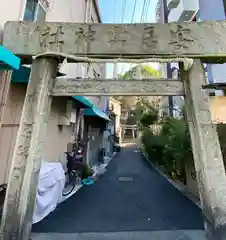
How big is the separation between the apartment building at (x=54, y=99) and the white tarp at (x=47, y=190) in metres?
0.85

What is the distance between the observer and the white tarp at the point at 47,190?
4.41 metres

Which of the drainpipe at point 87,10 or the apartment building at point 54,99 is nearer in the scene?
the apartment building at point 54,99

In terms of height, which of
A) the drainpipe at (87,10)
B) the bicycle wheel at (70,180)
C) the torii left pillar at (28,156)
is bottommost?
the bicycle wheel at (70,180)

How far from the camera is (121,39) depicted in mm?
3834

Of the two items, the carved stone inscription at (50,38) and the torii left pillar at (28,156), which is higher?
the carved stone inscription at (50,38)

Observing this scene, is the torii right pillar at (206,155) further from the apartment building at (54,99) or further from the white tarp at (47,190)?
the white tarp at (47,190)

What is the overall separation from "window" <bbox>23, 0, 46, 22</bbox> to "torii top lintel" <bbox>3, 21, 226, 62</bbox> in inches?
59.3

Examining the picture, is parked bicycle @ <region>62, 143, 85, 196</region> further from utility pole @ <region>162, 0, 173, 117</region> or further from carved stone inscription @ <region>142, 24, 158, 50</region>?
utility pole @ <region>162, 0, 173, 117</region>

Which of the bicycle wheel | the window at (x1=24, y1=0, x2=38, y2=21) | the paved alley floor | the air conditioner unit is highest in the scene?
the air conditioner unit

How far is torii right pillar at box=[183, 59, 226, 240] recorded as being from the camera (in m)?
3.00

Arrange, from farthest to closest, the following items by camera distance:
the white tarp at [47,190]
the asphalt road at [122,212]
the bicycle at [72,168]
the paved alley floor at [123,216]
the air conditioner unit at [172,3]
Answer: the air conditioner unit at [172,3] < the bicycle at [72,168] < the white tarp at [47,190] < the asphalt road at [122,212] < the paved alley floor at [123,216]

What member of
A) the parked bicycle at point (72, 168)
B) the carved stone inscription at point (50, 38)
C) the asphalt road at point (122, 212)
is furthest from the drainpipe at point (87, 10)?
the asphalt road at point (122, 212)

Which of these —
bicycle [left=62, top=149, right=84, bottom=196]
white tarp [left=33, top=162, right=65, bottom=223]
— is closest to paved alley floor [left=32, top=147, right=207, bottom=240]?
white tarp [left=33, top=162, right=65, bottom=223]

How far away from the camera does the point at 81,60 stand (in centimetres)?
374
